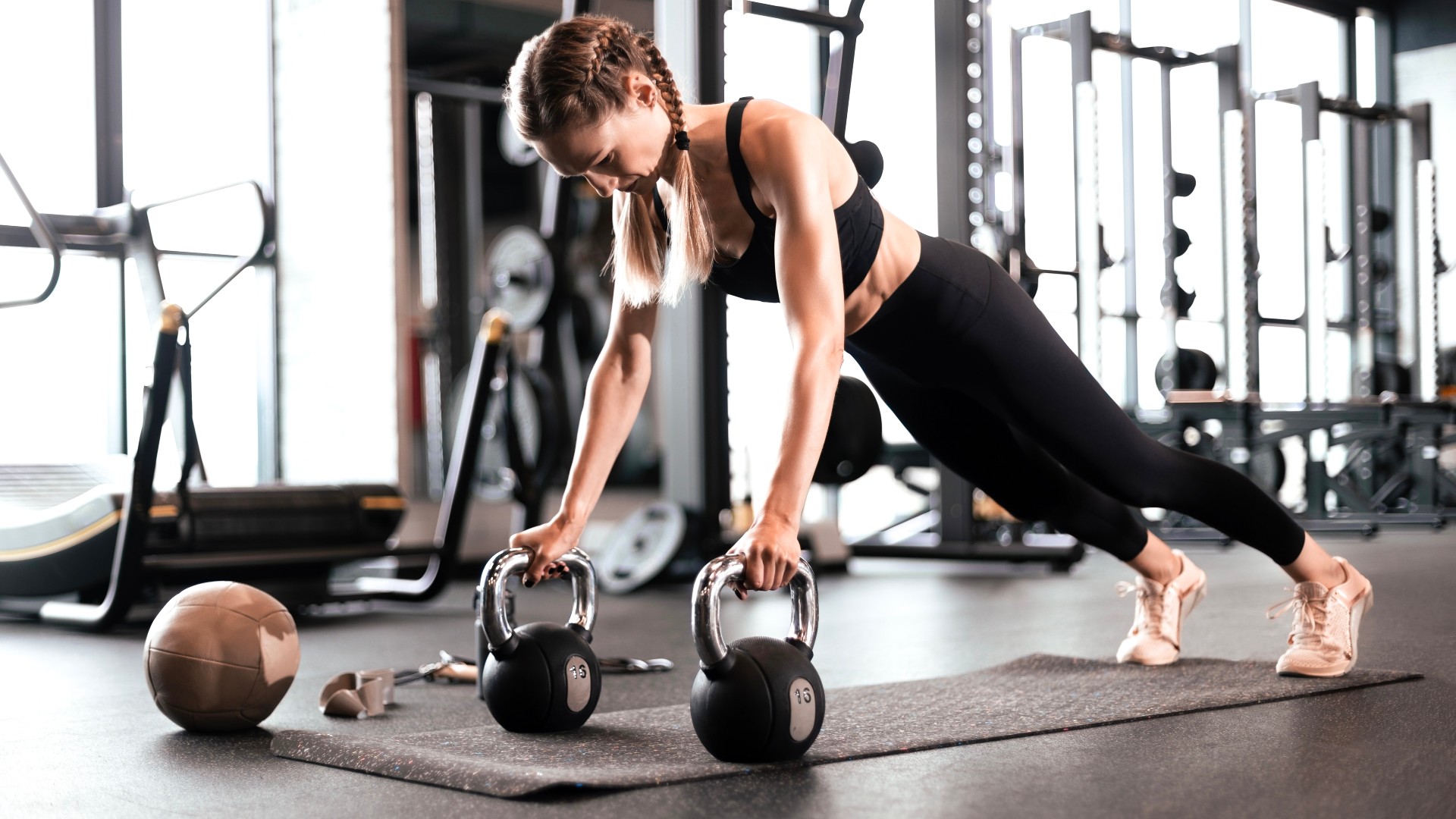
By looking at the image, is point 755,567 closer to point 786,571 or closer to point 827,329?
point 786,571

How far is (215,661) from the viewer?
199 cm

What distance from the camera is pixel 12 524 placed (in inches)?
156

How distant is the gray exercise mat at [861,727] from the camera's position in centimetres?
161

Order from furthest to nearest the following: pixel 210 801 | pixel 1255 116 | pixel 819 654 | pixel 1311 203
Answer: pixel 1255 116 → pixel 1311 203 → pixel 819 654 → pixel 210 801

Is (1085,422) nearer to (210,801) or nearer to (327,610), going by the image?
(210,801)

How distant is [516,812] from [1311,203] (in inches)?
340

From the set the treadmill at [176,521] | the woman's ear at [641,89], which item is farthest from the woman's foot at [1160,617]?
the treadmill at [176,521]

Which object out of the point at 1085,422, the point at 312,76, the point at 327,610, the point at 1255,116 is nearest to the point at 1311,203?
the point at 1255,116

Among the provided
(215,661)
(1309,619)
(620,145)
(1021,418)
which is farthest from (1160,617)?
(215,661)

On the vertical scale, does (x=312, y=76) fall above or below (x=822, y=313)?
above

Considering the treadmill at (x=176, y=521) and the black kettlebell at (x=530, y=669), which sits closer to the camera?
the black kettlebell at (x=530, y=669)

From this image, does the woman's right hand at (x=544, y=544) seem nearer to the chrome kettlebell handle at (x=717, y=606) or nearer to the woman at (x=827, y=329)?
the woman at (x=827, y=329)

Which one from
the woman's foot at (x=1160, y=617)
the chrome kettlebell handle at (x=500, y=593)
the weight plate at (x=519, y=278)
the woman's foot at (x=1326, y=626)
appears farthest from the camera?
the weight plate at (x=519, y=278)

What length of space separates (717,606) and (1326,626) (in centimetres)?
126
